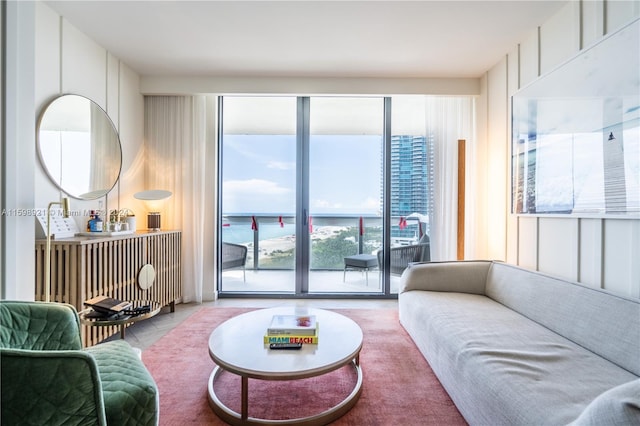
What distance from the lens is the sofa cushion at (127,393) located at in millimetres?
1031

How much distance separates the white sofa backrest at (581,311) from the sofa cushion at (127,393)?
205 cm

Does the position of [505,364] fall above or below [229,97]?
below

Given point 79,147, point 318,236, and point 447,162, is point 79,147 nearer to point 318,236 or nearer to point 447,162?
point 318,236

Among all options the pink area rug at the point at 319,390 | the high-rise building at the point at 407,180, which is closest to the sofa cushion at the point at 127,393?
the pink area rug at the point at 319,390

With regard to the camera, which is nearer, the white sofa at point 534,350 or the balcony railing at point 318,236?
the white sofa at point 534,350

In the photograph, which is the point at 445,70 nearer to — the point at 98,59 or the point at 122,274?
the point at 98,59

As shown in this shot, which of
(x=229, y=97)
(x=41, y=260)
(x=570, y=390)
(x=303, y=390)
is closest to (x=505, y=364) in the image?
(x=570, y=390)

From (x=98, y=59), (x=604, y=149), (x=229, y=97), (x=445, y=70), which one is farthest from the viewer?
(x=229, y=97)

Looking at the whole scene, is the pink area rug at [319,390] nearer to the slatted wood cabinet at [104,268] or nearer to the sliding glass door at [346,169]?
the slatted wood cabinet at [104,268]

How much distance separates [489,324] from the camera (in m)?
1.77

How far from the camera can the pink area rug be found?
1.52 m

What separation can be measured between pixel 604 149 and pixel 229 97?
357 centimetres

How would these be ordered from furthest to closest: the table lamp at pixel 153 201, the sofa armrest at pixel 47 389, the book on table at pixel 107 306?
the table lamp at pixel 153 201
the book on table at pixel 107 306
the sofa armrest at pixel 47 389

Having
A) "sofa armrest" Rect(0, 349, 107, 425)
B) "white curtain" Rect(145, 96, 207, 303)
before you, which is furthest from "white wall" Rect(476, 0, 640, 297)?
"white curtain" Rect(145, 96, 207, 303)
